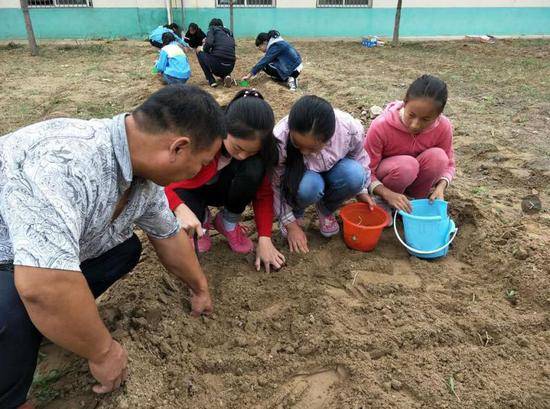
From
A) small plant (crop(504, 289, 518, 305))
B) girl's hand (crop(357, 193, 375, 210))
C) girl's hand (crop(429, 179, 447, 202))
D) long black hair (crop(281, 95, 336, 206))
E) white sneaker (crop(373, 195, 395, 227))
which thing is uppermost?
long black hair (crop(281, 95, 336, 206))

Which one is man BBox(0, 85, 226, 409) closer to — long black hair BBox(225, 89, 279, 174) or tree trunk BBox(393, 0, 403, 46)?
long black hair BBox(225, 89, 279, 174)

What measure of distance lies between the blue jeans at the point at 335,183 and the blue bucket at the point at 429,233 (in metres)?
0.29

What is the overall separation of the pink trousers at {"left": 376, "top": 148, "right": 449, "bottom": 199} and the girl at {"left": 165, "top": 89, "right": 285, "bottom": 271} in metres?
0.74

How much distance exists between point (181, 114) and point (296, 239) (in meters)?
1.47

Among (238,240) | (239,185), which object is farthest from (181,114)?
(238,240)

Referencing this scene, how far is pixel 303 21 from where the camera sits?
1129 centimetres

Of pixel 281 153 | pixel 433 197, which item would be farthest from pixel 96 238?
pixel 433 197

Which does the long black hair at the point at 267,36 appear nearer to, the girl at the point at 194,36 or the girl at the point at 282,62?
the girl at the point at 282,62

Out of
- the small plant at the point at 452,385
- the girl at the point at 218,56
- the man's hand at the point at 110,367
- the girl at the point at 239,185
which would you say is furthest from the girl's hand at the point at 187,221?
the girl at the point at 218,56

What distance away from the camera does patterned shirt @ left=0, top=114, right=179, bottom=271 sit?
3.83 ft

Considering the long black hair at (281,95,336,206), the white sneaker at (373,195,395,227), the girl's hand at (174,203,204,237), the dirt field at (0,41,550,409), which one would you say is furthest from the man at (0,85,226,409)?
the white sneaker at (373,195,395,227)

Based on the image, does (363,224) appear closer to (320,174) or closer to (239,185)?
(320,174)

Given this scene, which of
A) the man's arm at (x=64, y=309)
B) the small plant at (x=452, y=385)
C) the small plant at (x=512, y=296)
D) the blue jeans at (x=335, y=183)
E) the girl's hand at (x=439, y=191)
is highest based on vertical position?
the man's arm at (x=64, y=309)

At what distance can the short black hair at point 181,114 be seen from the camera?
133cm
